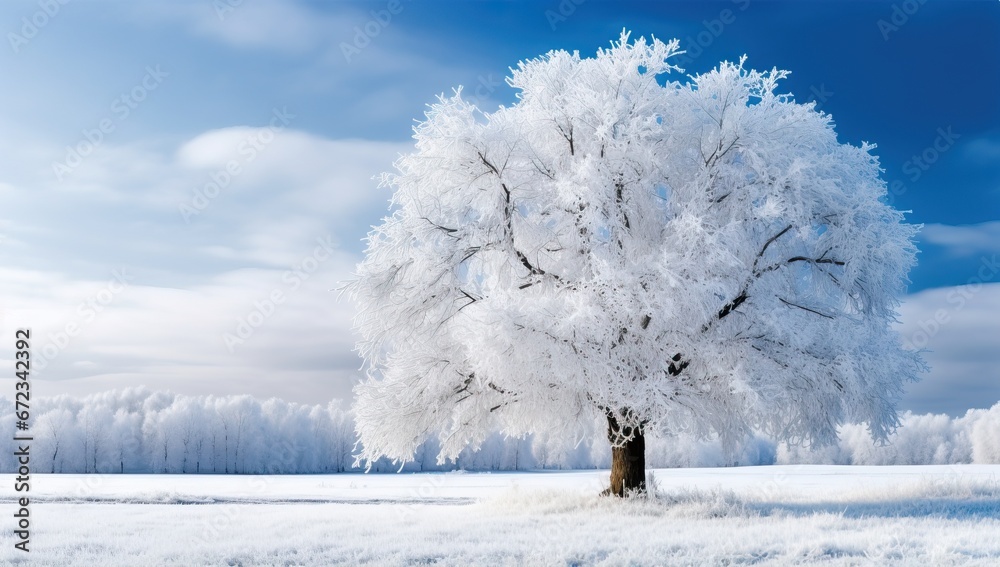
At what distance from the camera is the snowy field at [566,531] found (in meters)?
11.0

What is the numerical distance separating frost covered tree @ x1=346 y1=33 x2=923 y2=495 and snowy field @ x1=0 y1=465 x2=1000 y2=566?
168 centimetres

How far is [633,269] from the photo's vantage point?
A: 1512 cm

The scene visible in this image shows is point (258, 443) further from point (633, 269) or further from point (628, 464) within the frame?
point (633, 269)

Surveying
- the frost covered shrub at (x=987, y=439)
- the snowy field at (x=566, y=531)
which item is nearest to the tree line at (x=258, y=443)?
the frost covered shrub at (x=987, y=439)

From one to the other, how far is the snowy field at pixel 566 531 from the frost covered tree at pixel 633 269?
168 cm

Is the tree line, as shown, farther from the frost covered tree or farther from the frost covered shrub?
the frost covered tree

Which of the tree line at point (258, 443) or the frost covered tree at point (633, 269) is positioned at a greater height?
the frost covered tree at point (633, 269)

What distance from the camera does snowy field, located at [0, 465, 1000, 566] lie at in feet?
36.1

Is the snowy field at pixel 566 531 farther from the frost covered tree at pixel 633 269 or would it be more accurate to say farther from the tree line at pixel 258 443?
the tree line at pixel 258 443

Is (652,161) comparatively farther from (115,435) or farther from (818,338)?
(115,435)

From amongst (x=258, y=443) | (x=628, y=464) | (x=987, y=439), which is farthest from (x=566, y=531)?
(x=987, y=439)

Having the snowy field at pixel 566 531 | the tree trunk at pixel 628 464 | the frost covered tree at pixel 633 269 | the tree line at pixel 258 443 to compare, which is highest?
the frost covered tree at pixel 633 269

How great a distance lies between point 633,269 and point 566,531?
5.24m

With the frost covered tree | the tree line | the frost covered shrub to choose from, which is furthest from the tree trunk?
the frost covered shrub
